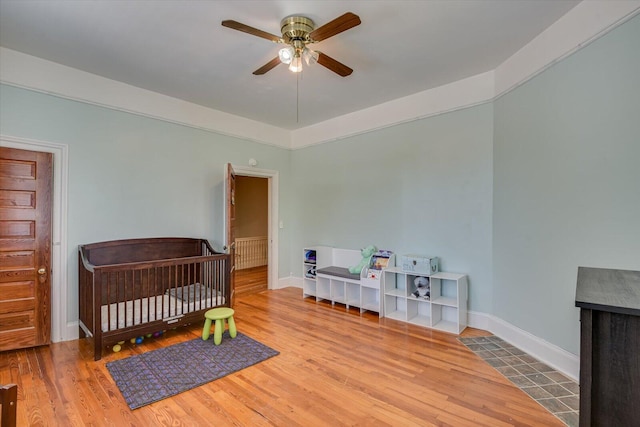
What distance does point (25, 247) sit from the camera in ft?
9.65

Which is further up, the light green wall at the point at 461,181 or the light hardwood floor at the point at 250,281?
the light green wall at the point at 461,181

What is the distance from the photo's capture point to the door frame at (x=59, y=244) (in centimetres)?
312

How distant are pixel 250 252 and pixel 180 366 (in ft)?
15.4

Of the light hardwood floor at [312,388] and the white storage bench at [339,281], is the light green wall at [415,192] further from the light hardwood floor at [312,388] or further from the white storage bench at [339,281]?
the light hardwood floor at [312,388]

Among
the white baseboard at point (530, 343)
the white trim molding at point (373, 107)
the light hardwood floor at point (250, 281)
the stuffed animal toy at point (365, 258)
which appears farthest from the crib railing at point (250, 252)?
the white baseboard at point (530, 343)

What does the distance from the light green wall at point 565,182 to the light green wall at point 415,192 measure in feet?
0.61

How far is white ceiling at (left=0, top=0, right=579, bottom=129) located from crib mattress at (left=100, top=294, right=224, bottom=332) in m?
2.41

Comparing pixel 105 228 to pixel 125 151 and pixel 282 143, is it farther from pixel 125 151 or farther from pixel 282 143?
pixel 282 143

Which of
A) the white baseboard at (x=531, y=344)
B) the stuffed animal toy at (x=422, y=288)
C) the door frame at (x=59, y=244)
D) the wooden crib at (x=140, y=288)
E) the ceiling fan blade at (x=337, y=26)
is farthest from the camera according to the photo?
the stuffed animal toy at (x=422, y=288)

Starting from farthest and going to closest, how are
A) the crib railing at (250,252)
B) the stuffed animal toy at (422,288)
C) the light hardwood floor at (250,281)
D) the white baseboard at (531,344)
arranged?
the crib railing at (250,252)
the light hardwood floor at (250,281)
the stuffed animal toy at (422,288)
the white baseboard at (531,344)

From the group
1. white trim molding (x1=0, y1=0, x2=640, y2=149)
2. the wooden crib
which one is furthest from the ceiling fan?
the wooden crib

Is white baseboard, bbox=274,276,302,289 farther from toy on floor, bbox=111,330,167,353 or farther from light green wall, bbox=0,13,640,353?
toy on floor, bbox=111,330,167,353

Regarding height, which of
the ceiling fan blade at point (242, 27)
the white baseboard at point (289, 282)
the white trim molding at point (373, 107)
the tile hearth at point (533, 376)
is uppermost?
the white trim molding at point (373, 107)

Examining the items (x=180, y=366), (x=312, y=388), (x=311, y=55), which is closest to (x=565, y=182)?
(x=311, y=55)
